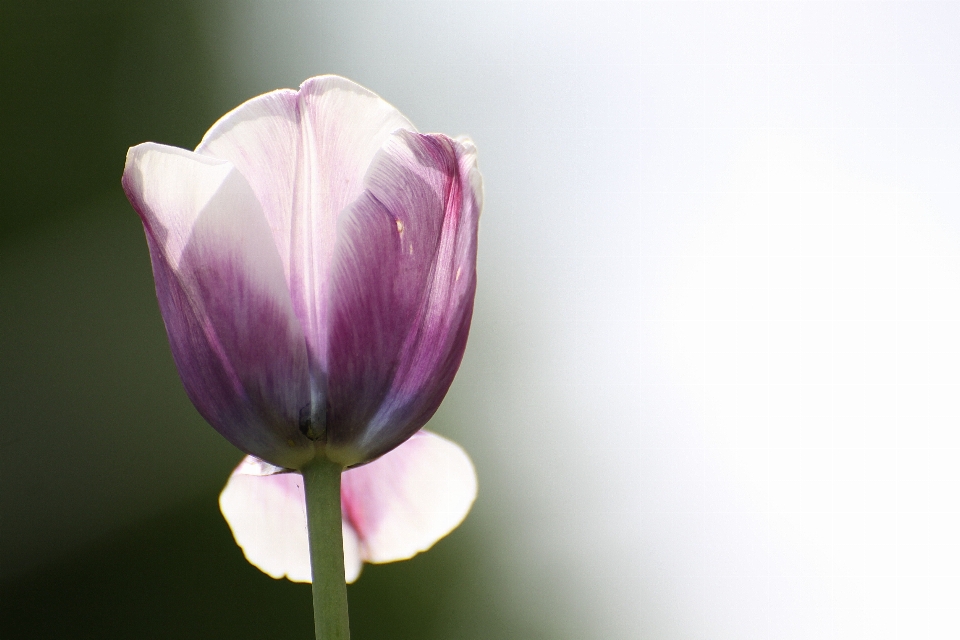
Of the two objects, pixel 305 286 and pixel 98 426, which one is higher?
pixel 305 286

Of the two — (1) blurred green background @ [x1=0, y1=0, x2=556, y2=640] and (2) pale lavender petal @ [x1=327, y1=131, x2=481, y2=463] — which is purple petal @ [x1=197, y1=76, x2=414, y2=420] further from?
(1) blurred green background @ [x1=0, y1=0, x2=556, y2=640]

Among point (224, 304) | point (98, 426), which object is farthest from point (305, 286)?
point (98, 426)

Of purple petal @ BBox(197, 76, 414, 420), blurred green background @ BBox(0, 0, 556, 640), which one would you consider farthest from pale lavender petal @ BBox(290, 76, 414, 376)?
blurred green background @ BBox(0, 0, 556, 640)

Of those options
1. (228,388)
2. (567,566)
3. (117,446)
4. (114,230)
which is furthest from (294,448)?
(567,566)

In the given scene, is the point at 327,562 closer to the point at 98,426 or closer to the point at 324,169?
the point at 324,169

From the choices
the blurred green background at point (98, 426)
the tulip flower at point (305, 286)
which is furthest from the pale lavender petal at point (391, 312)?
the blurred green background at point (98, 426)

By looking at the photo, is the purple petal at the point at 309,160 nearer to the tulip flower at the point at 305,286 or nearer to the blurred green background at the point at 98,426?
the tulip flower at the point at 305,286

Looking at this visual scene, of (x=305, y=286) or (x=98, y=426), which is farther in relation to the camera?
(x=98, y=426)
